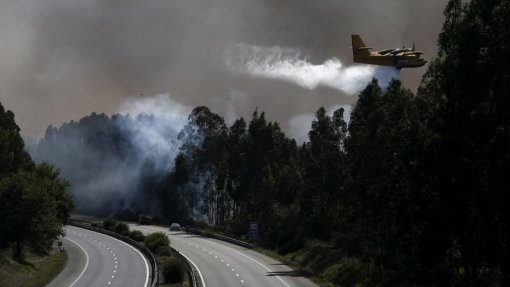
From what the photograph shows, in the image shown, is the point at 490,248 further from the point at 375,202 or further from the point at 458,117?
the point at 375,202

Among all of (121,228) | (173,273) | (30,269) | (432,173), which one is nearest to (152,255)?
(30,269)

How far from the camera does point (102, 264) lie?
219 feet

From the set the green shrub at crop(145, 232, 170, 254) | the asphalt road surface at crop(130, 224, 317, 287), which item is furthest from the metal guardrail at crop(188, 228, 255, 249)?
the green shrub at crop(145, 232, 170, 254)

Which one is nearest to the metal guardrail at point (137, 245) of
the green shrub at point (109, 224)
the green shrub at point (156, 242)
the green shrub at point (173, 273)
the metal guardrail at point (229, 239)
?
the green shrub at point (173, 273)

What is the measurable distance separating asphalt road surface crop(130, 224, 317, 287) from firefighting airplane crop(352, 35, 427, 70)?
95.6 feet

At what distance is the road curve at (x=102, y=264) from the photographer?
54969mm

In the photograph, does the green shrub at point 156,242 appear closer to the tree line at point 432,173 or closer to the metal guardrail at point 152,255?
the metal guardrail at point 152,255

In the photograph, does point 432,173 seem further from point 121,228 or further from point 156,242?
point 121,228

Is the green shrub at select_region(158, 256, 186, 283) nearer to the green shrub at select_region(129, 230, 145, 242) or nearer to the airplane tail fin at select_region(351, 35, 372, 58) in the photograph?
the green shrub at select_region(129, 230, 145, 242)

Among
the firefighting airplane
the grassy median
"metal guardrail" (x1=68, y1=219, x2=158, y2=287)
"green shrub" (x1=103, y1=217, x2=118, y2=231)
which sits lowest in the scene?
the grassy median

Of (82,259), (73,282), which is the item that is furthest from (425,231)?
(82,259)

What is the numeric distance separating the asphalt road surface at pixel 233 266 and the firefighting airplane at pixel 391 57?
29151mm

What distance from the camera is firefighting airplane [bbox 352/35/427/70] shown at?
79.2 m

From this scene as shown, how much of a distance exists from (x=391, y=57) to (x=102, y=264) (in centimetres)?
4304
